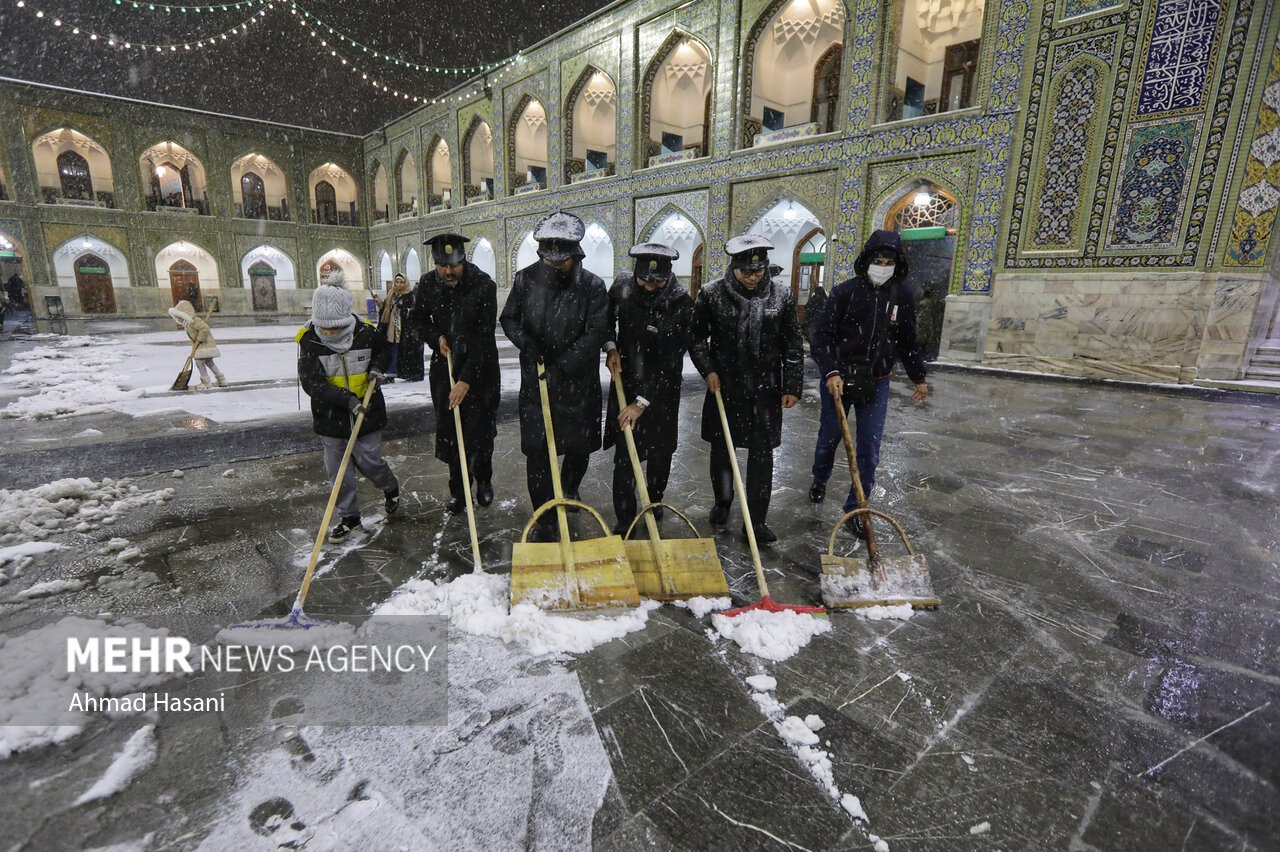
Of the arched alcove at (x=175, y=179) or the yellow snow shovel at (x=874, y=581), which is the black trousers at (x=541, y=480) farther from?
the arched alcove at (x=175, y=179)

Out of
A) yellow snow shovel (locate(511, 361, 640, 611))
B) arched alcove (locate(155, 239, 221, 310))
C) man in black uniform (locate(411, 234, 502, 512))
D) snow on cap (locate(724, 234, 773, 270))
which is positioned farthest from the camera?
arched alcove (locate(155, 239, 221, 310))

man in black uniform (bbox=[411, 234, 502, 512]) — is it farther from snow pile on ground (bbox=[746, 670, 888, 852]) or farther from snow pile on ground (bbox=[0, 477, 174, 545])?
snow pile on ground (bbox=[746, 670, 888, 852])

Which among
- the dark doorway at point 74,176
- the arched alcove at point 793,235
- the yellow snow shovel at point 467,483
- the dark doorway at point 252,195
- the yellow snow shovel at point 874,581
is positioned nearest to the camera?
the yellow snow shovel at point 874,581

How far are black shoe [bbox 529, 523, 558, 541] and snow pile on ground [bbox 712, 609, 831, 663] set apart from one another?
3.45ft

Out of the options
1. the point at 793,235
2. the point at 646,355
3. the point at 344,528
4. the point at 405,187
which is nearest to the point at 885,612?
the point at 646,355

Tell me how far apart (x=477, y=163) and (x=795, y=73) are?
41.8 ft

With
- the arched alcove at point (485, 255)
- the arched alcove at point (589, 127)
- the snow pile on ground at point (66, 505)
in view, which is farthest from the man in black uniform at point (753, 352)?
the arched alcove at point (485, 255)

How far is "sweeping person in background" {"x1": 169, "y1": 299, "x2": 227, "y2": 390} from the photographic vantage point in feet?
24.3

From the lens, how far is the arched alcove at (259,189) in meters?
27.8

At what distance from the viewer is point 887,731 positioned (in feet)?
6.13

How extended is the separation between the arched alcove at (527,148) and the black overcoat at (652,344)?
718 inches

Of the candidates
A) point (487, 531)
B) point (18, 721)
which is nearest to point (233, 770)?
point (18, 721)

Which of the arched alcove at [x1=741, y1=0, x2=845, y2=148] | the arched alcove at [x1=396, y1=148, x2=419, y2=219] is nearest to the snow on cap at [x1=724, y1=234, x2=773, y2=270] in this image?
the arched alcove at [x1=741, y1=0, x2=845, y2=148]

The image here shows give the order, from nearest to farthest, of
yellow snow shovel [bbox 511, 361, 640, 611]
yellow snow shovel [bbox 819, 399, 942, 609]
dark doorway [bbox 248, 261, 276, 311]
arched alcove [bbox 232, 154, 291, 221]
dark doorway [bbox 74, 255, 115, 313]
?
yellow snow shovel [bbox 511, 361, 640, 611] → yellow snow shovel [bbox 819, 399, 942, 609] → dark doorway [bbox 74, 255, 115, 313] → arched alcove [bbox 232, 154, 291, 221] → dark doorway [bbox 248, 261, 276, 311]
